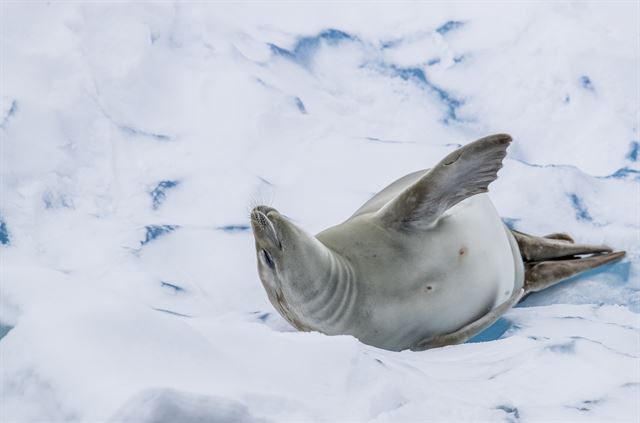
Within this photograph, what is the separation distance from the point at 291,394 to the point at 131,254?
2.30 m

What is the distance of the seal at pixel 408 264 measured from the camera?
274 centimetres

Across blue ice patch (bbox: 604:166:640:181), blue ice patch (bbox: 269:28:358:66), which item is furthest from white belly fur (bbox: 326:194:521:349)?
blue ice patch (bbox: 269:28:358:66)

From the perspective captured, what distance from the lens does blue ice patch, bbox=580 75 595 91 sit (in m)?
5.02

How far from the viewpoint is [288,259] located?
2674 mm

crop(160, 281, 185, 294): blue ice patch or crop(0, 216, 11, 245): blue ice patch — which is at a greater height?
crop(0, 216, 11, 245): blue ice patch

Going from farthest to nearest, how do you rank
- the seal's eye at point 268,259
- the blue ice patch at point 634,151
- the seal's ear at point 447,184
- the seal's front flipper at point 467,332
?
1. the blue ice patch at point 634,151
2. the seal's front flipper at point 467,332
3. the seal's ear at point 447,184
4. the seal's eye at point 268,259

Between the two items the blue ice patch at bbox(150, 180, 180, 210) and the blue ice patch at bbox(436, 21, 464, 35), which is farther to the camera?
the blue ice patch at bbox(436, 21, 464, 35)

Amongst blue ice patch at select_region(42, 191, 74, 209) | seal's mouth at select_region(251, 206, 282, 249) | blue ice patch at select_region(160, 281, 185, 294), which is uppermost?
seal's mouth at select_region(251, 206, 282, 249)

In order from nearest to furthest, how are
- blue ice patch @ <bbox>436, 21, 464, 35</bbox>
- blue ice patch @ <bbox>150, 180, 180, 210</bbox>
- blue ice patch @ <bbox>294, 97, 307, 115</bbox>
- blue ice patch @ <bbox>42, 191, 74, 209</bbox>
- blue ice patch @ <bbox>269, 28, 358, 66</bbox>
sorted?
blue ice patch @ <bbox>42, 191, 74, 209</bbox>, blue ice patch @ <bbox>150, 180, 180, 210</bbox>, blue ice patch @ <bbox>294, 97, 307, 115</bbox>, blue ice patch @ <bbox>269, 28, 358, 66</bbox>, blue ice patch @ <bbox>436, 21, 464, 35</bbox>

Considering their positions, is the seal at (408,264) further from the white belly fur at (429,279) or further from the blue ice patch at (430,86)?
the blue ice patch at (430,86)

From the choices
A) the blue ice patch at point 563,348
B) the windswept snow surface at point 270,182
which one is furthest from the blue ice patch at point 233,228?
the blue ice patch at point 563,348

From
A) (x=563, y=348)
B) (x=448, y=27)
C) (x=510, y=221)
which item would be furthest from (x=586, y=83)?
(x=563, y=348)

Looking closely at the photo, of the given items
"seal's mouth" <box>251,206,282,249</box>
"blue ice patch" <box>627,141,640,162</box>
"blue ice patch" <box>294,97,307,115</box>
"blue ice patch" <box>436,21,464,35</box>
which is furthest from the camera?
"blue ice patch" <box>436,21,464,35</box>

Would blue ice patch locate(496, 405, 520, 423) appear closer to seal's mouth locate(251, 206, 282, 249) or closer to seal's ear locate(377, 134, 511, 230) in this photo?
seal's mouth locate(251, 206, 282, 249)
